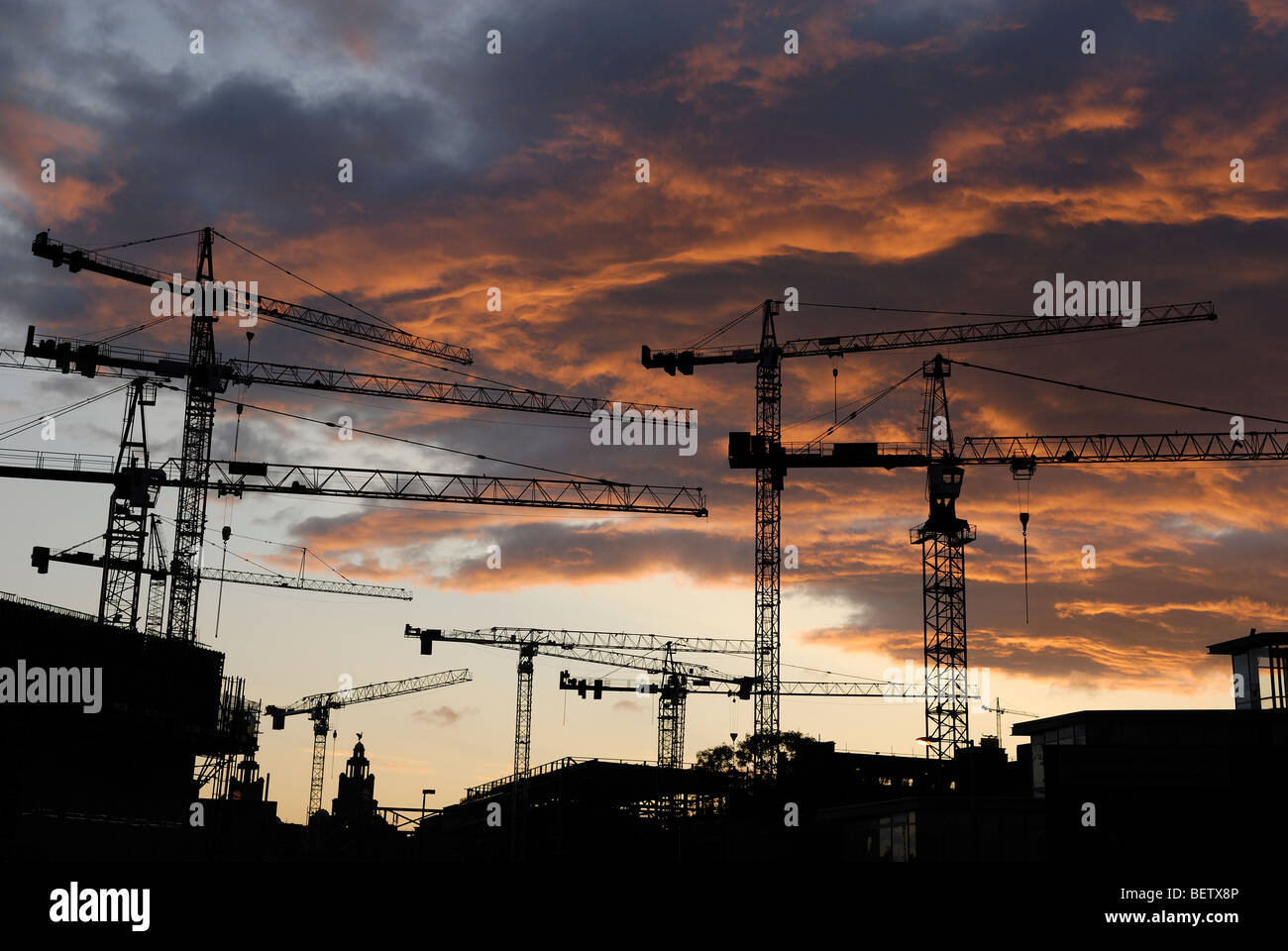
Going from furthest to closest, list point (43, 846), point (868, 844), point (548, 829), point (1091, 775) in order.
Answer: point (548, 829) < point (43, 846) < point (868, 844) < point (1091, 775)

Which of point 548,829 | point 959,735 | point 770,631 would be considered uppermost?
point 770,631

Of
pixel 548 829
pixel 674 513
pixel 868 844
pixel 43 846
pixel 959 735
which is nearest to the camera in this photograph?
pixel 868 844

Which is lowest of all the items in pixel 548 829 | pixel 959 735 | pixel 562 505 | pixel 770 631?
pixel 548 829

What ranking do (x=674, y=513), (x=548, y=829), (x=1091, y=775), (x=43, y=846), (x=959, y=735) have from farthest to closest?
(x=674, y=513) → (x=548, y=829) → (x=959, y=735) → (x=43, y=846) → (x=1091, y=775)

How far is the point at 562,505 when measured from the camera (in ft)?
452

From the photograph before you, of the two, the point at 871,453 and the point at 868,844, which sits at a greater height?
the point at 871,453
